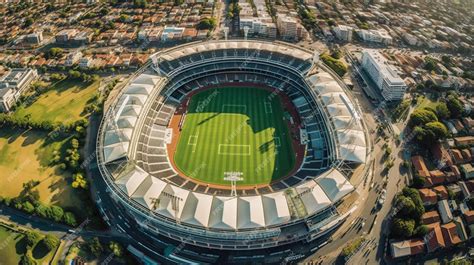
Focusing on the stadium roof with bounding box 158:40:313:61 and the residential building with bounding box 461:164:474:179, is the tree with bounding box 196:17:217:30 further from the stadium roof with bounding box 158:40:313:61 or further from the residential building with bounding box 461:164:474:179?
the residential building with bounding box 461:164:474:179

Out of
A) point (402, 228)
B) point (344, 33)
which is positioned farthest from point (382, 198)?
point (344, 33)

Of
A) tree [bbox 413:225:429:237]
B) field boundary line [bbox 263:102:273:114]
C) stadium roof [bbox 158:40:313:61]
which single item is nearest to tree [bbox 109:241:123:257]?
field boundary line [bbox 263:102:273:114]

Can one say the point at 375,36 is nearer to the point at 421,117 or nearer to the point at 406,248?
the point at 421,117

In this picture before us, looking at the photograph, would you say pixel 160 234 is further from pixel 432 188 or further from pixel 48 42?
pixel 48 42

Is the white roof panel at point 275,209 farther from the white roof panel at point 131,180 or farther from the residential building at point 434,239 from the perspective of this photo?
the residential building at point 434,239

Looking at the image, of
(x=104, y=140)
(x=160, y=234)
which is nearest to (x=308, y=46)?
(x=104, y=140)

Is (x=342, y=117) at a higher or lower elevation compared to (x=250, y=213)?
higher

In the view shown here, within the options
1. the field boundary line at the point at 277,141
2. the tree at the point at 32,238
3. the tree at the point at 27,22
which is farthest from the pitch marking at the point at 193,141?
the tree at the point at 27,22
